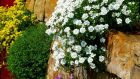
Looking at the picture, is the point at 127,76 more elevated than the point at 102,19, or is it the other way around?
the point at 102,19

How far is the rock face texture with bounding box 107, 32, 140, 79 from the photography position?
5051mm

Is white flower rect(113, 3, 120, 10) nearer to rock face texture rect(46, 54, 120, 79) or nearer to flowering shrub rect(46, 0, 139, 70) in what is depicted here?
flowering shrub rect(46, 0, 139, 70)

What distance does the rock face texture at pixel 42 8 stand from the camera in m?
8.25

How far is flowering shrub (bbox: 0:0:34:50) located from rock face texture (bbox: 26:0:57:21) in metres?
0.13

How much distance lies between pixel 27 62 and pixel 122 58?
2529mm

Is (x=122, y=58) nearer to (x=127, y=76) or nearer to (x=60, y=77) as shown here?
(x=127, y=76)

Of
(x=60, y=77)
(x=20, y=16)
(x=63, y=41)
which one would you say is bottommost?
(x=60, y=77)

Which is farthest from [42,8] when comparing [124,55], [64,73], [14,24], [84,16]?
[124,55]

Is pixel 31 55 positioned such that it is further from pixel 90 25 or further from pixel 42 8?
pixel 90 25

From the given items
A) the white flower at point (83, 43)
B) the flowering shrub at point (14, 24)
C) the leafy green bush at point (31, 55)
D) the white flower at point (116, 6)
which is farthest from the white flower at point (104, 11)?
the flowering shrub at point (14, 24)

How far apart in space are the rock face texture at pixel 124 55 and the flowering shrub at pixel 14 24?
323 centimetres

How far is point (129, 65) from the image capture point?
5188 mm

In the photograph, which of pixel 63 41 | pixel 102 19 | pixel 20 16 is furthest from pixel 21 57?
pixel 102 19

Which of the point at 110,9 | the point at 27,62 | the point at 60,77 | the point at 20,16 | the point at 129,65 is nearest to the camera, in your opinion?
the point at 129,65
